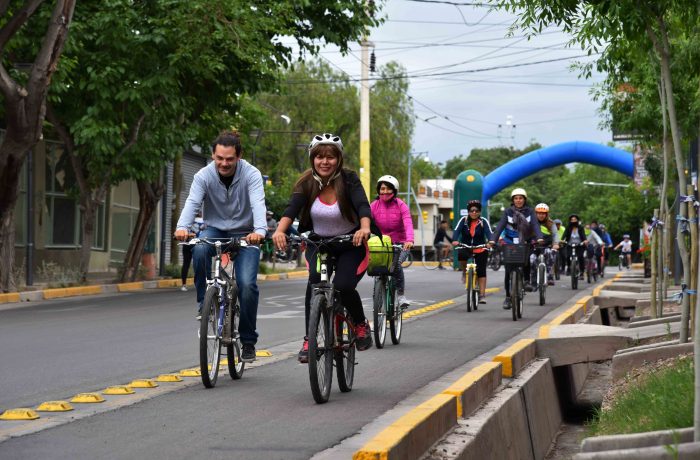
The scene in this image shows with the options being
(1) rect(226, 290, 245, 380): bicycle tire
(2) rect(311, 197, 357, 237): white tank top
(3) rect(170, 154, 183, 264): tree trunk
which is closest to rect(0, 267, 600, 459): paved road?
(1) rect(226, 290, 245, 380): bicycle tire

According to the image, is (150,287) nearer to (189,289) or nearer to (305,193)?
(189,289)

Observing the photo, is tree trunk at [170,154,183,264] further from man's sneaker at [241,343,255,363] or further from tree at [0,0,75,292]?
man's sneaker at [241,343,255,363]

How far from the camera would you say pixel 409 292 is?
2597cm

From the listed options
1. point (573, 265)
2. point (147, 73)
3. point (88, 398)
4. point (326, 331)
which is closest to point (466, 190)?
point (573, 265)

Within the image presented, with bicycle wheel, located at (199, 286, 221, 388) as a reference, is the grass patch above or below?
below

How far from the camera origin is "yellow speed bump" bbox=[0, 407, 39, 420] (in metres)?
7.48

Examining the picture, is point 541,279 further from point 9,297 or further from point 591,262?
point 591,262

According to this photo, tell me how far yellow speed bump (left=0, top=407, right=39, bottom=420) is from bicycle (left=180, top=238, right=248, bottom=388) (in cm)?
142

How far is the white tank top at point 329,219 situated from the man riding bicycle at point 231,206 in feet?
1.93

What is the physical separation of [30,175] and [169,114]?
3480 millimetres

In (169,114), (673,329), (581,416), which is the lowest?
(581,416)

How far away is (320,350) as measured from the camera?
315 inches

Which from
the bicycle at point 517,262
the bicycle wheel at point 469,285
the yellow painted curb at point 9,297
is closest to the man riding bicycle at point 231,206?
the bicycle at point 517,262

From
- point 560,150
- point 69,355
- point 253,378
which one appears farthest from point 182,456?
point 560,150
